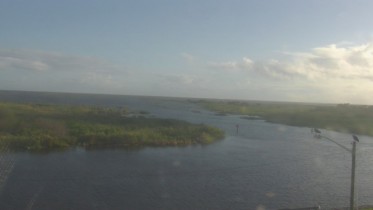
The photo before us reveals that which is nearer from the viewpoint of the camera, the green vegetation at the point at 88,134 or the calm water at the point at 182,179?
the calm water at the point at 182,179

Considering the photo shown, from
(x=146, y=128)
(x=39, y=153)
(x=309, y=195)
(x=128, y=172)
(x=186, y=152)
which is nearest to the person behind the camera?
(x=309, y=195)

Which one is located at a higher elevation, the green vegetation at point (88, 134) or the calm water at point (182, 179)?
the green vegetation at point (88, 134)

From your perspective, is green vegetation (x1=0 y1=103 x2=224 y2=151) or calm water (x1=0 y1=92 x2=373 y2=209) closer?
calm water (x1=0 y1=92 x2=373 y2=209)

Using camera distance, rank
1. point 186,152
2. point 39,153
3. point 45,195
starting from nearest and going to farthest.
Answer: point 45,195 → point 39,153 → point 186,152

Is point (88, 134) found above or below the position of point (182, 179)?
above

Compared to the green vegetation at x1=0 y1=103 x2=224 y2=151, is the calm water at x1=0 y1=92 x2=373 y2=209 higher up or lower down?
lower down

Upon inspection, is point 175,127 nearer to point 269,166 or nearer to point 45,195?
point 269,166

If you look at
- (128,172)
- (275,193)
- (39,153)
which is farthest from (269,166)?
(39,153)

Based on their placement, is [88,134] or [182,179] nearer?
[182,179]
